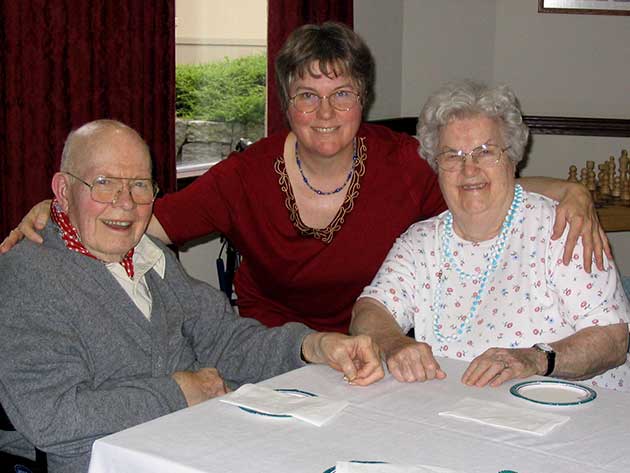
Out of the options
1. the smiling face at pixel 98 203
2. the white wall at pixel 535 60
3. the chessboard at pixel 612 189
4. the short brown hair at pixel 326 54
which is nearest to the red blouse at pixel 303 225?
the short brown hair at pixel 326 54

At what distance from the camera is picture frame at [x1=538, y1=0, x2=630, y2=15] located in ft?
17.9

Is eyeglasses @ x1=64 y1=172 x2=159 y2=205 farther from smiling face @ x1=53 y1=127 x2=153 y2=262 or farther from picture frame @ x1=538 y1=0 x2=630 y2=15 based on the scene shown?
picture frame @ x1=538 y1=0 x2=630 y2=15

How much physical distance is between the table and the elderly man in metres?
0.26

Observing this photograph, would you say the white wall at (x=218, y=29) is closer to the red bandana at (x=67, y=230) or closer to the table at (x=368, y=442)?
the red bandana at (x=67, y=230)

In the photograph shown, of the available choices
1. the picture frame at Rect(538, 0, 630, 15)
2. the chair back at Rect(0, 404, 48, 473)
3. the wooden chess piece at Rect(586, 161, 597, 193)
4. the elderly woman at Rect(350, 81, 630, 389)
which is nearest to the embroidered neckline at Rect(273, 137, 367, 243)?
the elderly woman at Rect(350, 81, 630, 389)

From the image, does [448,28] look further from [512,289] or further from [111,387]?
[111,387]

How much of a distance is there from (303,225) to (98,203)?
796 mm

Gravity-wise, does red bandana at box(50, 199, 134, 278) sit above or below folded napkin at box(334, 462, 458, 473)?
above

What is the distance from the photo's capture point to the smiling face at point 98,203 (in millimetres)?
2057

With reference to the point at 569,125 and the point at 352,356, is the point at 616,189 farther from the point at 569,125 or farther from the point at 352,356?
the point at 352,356

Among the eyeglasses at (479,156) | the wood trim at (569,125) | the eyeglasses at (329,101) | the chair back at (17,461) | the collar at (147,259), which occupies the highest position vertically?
the eyeglasses at (329,101)

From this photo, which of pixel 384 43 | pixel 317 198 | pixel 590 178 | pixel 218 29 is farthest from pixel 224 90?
pixel 590 178

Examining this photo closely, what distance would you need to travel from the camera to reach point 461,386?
1.86 m

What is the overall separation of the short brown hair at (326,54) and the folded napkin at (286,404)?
1124 mm
